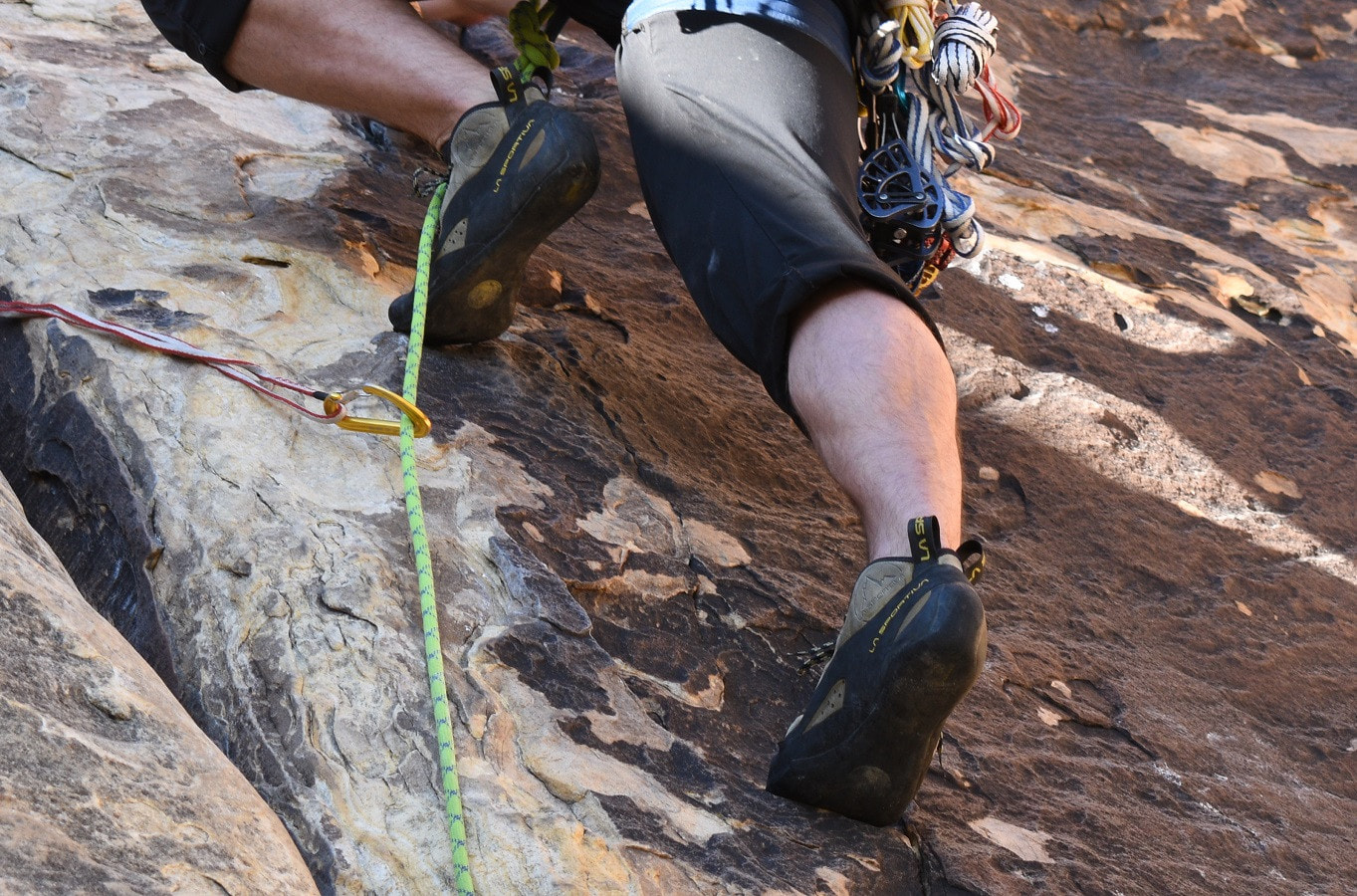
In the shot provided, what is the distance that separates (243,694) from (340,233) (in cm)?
92

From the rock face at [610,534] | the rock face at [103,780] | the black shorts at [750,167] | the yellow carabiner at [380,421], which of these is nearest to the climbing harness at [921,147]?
the black shorts at [750,167]

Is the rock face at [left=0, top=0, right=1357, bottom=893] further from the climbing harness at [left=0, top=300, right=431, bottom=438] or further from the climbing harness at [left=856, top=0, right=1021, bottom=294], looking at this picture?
the climbing harness at [left=856, top=0, right=1021, bottom=294]

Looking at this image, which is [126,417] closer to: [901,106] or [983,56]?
[901,106]

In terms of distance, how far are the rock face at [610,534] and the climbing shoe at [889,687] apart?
0.06m

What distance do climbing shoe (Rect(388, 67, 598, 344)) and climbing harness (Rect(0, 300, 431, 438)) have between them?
0.18 meters

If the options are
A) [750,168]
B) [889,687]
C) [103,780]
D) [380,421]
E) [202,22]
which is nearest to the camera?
[103,780]

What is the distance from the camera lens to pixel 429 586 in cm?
118

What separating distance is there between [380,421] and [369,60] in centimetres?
54

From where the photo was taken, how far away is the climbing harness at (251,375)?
135cm

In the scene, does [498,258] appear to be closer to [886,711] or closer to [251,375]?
[251,375]

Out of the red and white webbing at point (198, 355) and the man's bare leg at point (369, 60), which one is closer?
the red and white webbing at point (198, 355)

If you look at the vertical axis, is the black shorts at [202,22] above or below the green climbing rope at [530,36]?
below

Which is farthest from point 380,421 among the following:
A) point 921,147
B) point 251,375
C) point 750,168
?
point 921,147

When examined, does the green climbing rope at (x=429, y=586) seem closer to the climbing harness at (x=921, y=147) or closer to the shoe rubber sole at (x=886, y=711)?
the shoe rubber sole at (x=886, y=711)
